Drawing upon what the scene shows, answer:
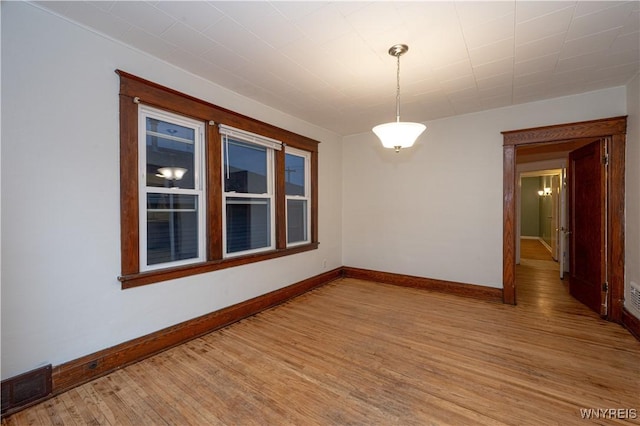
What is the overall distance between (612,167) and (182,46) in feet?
16.2

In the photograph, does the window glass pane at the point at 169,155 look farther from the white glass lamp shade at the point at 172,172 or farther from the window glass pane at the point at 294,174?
the window glass pane at the point at 294,174

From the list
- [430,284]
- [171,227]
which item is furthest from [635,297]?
[171,227]

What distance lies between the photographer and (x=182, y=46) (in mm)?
2385

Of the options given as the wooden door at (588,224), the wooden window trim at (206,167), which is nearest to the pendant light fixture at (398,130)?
the wooden window trim at (206,167)

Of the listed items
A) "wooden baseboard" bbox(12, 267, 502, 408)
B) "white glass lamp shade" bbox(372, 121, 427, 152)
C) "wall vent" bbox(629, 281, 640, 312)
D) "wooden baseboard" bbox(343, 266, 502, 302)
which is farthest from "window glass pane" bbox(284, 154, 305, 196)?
"wall vent" bbox(629, 281, 640, 312)

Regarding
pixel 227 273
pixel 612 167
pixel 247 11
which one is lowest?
pixel 227 273

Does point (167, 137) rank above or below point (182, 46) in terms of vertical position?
below

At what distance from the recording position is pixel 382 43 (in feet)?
7.61

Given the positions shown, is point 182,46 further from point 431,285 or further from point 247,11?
point 431,285

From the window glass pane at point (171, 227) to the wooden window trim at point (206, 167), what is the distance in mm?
153

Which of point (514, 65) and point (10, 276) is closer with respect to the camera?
point (10, 276)

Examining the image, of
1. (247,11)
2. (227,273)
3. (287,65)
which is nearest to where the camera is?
(247,11)

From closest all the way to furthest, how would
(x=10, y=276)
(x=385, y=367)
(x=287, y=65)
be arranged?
(x=10, y=276)
(x=385, y=367)
(x=287, y=65)

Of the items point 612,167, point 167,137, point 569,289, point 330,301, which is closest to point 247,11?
point 167,137
